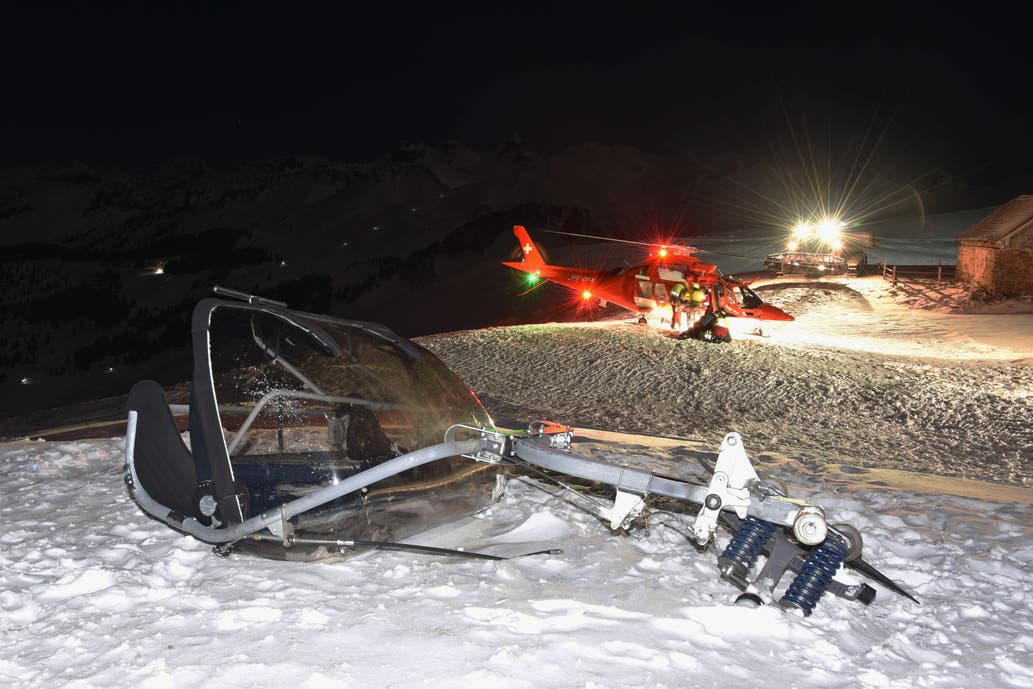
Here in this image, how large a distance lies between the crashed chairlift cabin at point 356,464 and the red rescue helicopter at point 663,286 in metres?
16.5

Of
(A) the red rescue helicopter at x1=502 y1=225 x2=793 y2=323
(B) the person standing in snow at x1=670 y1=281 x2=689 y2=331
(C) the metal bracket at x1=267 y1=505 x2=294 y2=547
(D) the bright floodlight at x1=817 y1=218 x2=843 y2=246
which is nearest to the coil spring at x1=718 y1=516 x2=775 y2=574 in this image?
(C) the metal bracket at x1=267 y1=505 x2=294 y2=547

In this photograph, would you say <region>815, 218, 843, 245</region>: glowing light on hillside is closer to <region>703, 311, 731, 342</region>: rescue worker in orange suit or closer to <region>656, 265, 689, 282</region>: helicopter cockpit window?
<region>656, 265, 689, 282</region>: helicopter cockpit window

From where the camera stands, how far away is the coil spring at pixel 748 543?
14.2 ft

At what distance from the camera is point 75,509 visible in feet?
18.3

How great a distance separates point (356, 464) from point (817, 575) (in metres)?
2.78

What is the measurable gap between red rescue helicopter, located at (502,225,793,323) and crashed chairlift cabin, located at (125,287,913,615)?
16459 mm

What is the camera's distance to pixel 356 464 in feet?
16.6

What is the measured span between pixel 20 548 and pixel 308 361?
201 cm

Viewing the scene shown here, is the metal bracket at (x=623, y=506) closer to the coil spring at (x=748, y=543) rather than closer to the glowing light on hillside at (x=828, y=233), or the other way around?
the coil spring at (x=748, y=543)

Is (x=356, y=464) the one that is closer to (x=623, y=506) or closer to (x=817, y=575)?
(x=623, y=506)

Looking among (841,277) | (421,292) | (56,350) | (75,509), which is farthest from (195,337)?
(56,350)

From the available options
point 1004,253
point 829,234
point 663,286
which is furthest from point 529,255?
point 829,234

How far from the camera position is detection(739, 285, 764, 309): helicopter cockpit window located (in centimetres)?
2131

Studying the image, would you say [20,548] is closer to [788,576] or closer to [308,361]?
[308,361]
